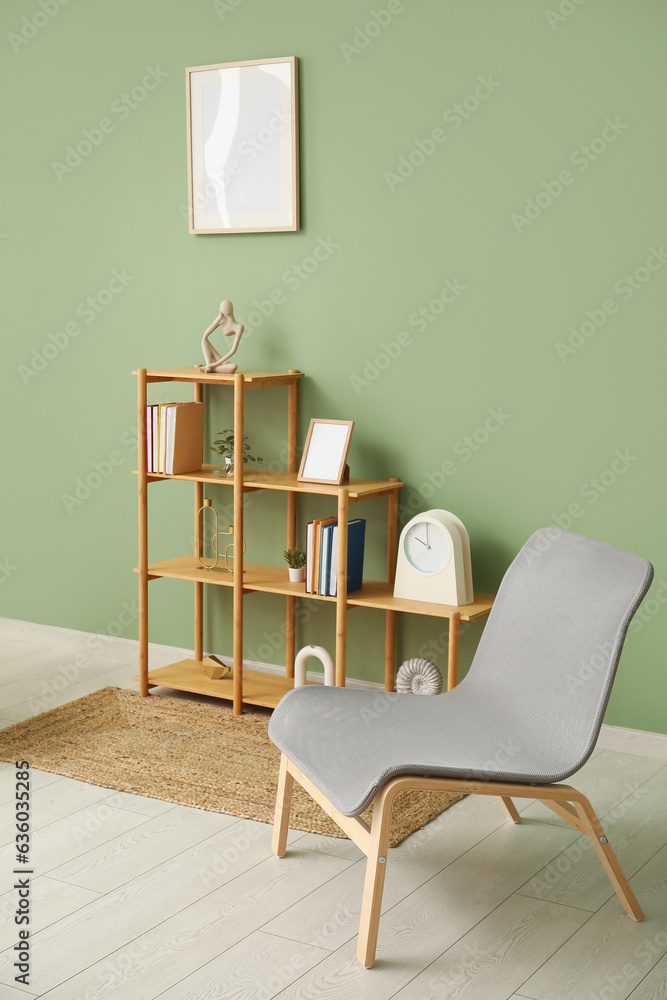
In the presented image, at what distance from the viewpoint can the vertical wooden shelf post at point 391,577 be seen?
3.33 m

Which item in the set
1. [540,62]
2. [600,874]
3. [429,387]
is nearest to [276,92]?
[540,62]

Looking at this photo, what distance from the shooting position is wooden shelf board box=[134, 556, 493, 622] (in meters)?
3.05

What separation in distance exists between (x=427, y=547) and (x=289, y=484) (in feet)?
1.58

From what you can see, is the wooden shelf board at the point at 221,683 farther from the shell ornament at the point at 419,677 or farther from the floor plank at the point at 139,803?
→ the floor plank at the point at 139,803

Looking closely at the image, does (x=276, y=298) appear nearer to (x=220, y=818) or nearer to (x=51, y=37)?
(x=51, y=37)

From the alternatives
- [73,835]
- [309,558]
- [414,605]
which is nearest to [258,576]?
[309,558]

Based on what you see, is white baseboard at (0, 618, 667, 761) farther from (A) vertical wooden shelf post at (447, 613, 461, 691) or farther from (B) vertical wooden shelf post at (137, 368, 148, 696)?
(A) vertical wooden shelf post at (447, 613, 461, 691)

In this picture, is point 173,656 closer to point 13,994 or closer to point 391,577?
point 391,577

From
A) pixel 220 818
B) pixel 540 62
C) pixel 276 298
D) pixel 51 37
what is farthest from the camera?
→ pixel 51 37

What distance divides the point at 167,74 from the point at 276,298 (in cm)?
89

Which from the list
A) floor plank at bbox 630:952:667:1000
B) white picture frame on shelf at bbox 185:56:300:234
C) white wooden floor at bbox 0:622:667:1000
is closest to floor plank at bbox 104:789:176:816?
white wooden floor at bbox 0:622:667:1000

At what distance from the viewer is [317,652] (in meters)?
3.15

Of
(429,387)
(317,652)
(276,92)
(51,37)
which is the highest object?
(51,37)

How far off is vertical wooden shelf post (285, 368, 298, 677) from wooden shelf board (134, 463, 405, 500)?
8cm
